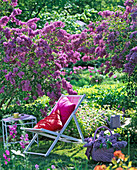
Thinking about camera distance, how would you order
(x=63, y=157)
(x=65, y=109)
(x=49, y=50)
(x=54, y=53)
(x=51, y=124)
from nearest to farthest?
(x=63, y=157)
(x=51, y=124)
(x=65, y=109)
(x=49, y=50)
(x=54, y=53)

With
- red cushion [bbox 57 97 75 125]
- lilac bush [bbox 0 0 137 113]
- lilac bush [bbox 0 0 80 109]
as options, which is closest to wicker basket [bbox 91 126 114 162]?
red cushion [bbox 57 97 75 125]

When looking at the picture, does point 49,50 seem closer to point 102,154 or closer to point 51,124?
point 51,124

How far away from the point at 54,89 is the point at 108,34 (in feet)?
5.03

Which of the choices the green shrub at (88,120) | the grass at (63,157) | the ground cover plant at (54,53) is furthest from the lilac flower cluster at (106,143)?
the green shrub at (88,120)

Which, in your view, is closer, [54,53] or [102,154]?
[102,154]

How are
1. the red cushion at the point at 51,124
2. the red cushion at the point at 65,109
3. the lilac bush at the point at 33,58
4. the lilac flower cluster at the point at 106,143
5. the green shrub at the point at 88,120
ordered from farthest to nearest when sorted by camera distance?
1. the green shrub at the point at 88,120
2. the lilac bush at the point at 33,58
3. the red cushion at the point at 65,109
4. the red cushion at the point at 51,124
5. the lilac flower cluster at the point at 106,143

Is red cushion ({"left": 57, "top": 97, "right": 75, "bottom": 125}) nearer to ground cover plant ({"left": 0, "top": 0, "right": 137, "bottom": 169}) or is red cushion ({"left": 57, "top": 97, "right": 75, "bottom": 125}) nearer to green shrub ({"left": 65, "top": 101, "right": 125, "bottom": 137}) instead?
ground cover plant ({"left": 0, "top": 0, "right": 137, "bottom": 169})

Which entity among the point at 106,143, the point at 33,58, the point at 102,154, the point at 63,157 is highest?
the point at 33,58

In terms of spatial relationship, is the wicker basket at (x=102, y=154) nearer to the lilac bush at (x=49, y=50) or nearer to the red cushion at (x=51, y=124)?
the red cushion at (x=51, y=124)

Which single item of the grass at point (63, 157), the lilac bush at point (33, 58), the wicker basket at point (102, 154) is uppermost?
the lilac bush at point (33, 58)

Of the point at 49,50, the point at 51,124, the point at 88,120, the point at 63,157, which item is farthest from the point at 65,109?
the point at 49,50

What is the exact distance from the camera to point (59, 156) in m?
4.45

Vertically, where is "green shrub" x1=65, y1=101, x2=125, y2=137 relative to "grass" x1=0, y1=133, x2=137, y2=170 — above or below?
below

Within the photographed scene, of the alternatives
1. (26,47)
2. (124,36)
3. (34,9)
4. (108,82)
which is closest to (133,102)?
(124,36)
